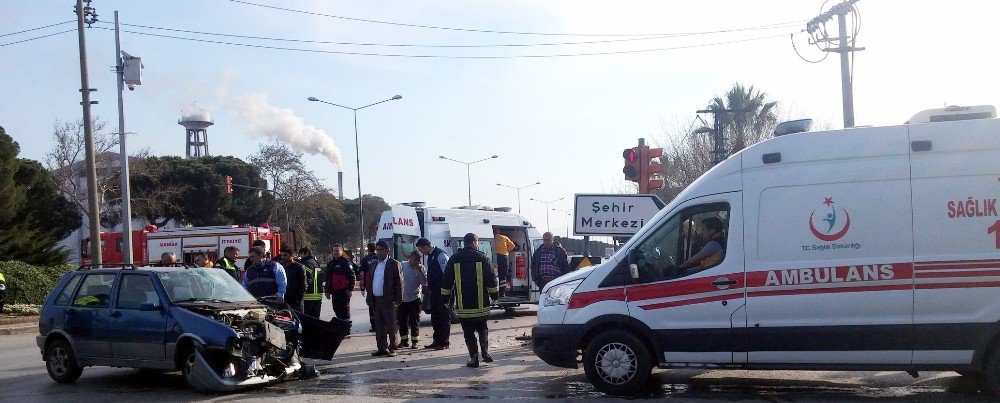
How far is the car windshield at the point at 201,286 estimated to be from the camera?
10.6 m

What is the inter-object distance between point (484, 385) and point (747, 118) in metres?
30.7

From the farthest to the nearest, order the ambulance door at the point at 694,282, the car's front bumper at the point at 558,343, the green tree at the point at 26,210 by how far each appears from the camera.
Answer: the green tree at the point at 26,210 < the car's front bumper at the point at 558,343 < the ambulance door at the point at 694,282

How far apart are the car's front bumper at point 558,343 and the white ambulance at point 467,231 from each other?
30.7 feet

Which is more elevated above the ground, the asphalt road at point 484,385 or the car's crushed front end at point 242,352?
the car's crushed front end at point 242,352

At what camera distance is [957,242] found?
8.31 m

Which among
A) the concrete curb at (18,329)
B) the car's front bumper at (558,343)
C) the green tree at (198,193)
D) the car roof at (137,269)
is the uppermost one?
the green tree at (198,193)

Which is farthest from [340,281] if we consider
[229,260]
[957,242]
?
[957,242]

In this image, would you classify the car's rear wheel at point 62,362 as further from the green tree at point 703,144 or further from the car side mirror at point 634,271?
the green tree at point 703,144

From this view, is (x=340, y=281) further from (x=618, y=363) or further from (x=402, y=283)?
(x=618, y=363)

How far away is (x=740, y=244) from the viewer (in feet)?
29.0

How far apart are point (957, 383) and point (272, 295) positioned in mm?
8640

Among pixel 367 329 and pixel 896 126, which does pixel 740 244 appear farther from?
pixel 367 329

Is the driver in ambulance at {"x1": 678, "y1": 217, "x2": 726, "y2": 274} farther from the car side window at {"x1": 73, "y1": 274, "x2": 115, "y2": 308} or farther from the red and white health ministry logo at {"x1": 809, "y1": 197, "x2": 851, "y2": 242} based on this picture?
the car side window at {"x1": 73, "y1": 274, "x2": 115, "y2": 308}

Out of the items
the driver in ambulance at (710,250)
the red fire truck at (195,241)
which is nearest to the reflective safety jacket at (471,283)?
the driver in ambulance at (710,250)
